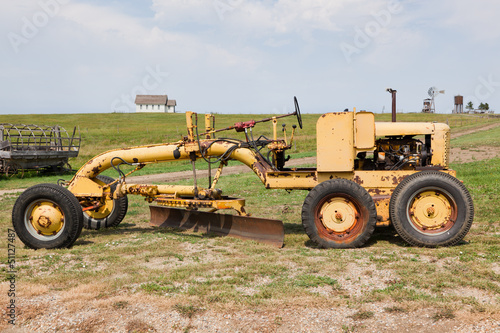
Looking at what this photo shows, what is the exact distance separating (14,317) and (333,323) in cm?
322

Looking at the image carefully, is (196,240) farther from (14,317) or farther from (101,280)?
(14,317)

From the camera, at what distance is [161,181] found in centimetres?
1809

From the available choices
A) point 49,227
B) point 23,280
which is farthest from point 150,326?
point 49,227

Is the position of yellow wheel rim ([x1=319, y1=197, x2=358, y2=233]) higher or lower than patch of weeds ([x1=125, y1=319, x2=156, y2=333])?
higher

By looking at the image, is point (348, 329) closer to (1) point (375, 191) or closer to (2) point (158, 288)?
(2) point (158, 288)

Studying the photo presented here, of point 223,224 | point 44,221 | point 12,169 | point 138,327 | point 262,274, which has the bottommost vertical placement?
point 138,327

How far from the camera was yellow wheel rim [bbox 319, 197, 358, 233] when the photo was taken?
21.2ft

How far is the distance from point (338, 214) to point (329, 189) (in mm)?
423

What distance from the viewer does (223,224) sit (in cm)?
775

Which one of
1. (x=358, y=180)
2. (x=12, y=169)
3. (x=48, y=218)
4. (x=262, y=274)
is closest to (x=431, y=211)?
(x=358, y=180)

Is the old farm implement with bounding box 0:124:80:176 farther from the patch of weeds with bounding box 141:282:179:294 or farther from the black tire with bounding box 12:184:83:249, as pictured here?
the patch of weeds with bounding box 141:282:179:294

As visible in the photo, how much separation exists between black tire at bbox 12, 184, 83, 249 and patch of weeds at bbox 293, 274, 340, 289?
157 inches

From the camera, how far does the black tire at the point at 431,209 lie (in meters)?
6.19

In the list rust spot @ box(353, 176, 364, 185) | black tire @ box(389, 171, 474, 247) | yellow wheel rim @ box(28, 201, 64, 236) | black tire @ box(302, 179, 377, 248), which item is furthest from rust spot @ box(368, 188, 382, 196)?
yellow wheel rim @ box(28, 201, 64, 236)
